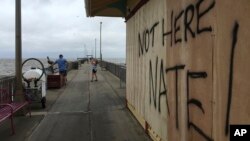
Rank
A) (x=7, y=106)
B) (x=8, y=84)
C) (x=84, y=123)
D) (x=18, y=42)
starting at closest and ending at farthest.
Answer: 1. (x=7, y=106)
2. (x=84, y=123)
3. (x=18, y=42)
4. (x=8, y=84)

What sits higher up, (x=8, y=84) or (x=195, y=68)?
(x=195, y=68)

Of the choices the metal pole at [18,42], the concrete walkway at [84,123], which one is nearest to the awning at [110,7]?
the metal pole at [18,42]

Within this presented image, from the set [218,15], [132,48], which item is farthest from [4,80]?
[218,15]

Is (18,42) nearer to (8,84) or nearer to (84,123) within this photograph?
(8,84)

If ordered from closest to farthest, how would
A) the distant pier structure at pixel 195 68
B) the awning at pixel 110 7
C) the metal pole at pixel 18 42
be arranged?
the distant pier structure at pixel 195 68, the metal pole at pixel 18 42, the awning at pixel 110 7

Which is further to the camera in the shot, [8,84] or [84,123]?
[8,84]

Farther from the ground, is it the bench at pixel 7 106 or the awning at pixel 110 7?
the awning at pixel 110 7

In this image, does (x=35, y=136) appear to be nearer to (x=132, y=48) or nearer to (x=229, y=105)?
(x=132, y=48)

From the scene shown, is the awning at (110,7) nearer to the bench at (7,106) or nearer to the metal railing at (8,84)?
the metal railing at (8,84)

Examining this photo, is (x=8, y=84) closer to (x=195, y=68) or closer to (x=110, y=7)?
(x=110, y=7)

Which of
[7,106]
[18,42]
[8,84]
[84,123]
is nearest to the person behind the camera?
[7,106]

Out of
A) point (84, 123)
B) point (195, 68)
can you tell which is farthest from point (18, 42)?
point (195, 68)

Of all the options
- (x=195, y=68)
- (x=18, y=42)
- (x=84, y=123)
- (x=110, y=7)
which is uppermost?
(x=110, y=7)

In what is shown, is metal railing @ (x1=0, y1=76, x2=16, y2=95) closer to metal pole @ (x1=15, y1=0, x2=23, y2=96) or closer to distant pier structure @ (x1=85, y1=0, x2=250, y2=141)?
metal pole @ (x1=15, y1=0, x2=23, y2=96)
